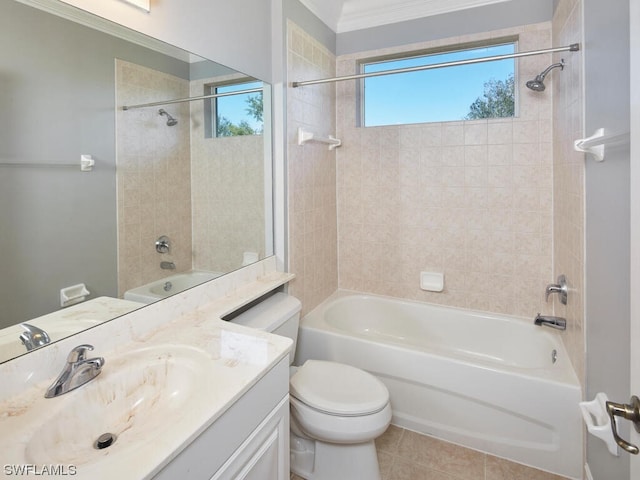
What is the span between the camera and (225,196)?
1.82 m

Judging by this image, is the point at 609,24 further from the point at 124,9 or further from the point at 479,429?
the point at 479,429

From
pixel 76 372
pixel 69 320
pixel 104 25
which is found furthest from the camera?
pixel 104 25

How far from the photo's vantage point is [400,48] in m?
2.53

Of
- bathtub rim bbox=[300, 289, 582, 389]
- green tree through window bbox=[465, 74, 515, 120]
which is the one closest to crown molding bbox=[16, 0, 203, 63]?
bathtub rim bbox=[300, 289, 582, 389]

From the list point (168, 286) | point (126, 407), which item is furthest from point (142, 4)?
point (126, 407)

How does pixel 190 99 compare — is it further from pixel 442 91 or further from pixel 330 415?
pixel 442 91

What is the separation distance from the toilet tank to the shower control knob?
47cm

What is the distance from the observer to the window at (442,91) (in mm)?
2363

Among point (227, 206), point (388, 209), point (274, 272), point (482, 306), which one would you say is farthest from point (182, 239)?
point (482, 306)

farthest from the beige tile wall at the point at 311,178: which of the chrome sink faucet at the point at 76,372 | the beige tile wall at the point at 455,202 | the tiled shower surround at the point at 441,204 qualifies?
the chrome sink faucet at the point at 76,372

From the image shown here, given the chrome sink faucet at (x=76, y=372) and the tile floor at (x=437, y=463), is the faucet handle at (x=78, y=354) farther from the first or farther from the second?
the tile floor at (x=437, y=463)

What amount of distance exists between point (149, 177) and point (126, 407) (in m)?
0.83

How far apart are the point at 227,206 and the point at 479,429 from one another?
1.78 meters

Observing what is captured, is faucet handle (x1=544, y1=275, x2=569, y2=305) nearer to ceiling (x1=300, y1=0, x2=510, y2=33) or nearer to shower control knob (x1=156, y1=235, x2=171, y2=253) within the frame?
ceiling (x1=300, y1=0, x2=510, y2=33)
